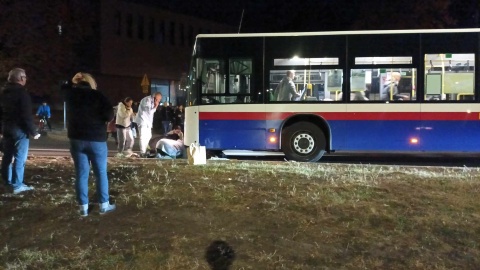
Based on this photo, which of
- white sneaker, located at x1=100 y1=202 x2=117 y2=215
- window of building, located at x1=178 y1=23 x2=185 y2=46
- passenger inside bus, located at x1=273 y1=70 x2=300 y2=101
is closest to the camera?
white sneaker, located at x1=100 y1=202 x2=117 y2=215

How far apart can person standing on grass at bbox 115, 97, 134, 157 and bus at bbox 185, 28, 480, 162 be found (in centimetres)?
146

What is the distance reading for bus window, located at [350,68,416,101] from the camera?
12.8m

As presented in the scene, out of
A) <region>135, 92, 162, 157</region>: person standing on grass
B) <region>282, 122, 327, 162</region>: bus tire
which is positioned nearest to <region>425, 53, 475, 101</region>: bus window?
<region>282, 122, 327, 162</region>: bus tire

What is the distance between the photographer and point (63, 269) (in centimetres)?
548

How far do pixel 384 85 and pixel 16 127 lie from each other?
27.0 ft

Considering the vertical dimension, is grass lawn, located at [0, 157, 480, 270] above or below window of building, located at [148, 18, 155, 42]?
below

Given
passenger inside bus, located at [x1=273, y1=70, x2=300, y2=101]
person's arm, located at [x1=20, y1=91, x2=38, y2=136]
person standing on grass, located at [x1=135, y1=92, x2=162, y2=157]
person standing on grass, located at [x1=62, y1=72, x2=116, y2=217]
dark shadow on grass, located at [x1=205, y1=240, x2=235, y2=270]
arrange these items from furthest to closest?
person standing on grass, located at [x1=135, y1=92, x2=162, y2=157], passenger inside bus, located at [x1=273, y1=70, x2=300, y2=101], person's arm, located at [x1=20, y1=91, x2=38, y2=136], person standing on grass, located at [x1=62, y1=72, x2=116, y2=217], dark shadow on grass, located at [x1=205, y1=240, x2=235, y2=270]

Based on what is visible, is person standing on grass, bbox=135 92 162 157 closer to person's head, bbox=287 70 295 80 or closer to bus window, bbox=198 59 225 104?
bus window, bbox=198 59 225 104

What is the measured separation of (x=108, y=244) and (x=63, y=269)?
0.57 m

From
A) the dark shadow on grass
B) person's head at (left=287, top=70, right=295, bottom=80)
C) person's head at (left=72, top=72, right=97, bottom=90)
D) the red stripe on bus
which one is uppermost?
person's head at (left=287, top=70, right=295, bottom=80)

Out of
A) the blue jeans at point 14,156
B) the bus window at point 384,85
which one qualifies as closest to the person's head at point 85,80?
the blue jeans at point 14,156

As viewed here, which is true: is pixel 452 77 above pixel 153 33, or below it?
below

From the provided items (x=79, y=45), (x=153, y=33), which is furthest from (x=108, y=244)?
(x=153, y=33)

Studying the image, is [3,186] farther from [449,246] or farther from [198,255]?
[449,246]
